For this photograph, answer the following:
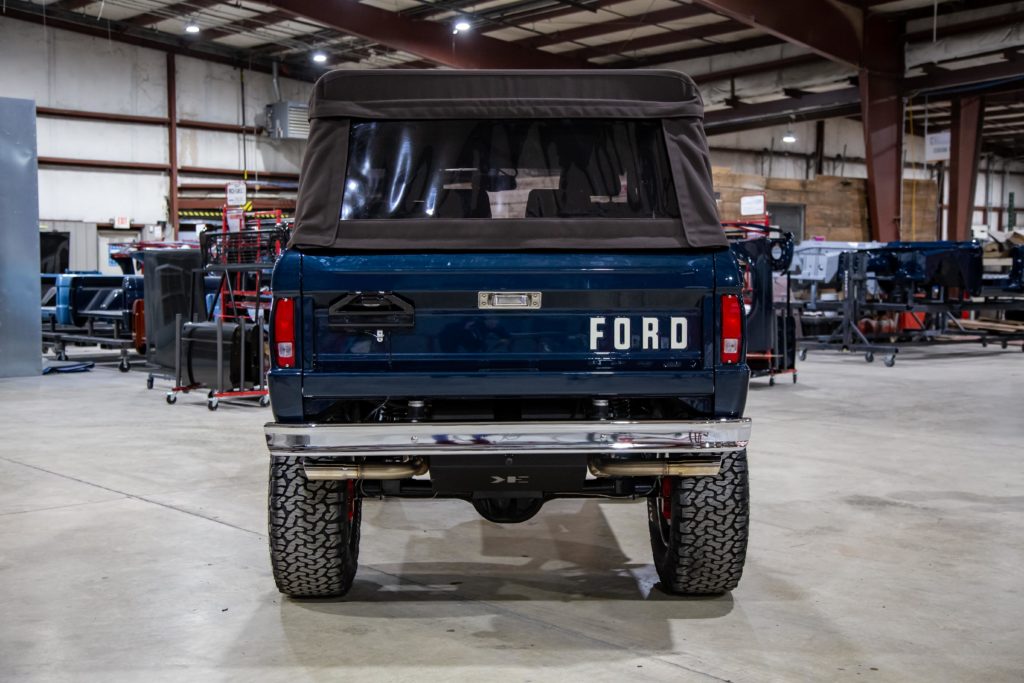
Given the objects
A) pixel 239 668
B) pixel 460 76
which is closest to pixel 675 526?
pixel 239 668

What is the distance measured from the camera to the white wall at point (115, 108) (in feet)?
69.9

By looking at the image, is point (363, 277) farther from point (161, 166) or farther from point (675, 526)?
point (161, 166)

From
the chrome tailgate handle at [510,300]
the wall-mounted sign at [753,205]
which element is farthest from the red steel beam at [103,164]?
the chrome tailgate handle at [510,300]

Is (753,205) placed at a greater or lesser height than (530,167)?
greater

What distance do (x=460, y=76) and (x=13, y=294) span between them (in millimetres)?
10196

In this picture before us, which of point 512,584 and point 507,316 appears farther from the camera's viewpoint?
point 512,584

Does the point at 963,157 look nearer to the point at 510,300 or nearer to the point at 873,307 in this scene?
the point at 873,307

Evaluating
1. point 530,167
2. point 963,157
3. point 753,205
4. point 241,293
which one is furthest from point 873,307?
point 530,167

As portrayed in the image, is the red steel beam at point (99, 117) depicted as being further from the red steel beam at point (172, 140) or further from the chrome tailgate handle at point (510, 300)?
the chrome tailgate handle at point (510, 300)

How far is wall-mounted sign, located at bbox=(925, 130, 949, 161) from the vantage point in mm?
22500

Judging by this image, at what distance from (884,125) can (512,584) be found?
696 inches

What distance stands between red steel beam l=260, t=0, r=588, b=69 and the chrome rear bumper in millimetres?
14862

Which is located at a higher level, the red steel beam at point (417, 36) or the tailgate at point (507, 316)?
the red steel beam at point (417, 36)

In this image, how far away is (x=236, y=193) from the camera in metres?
17.7
